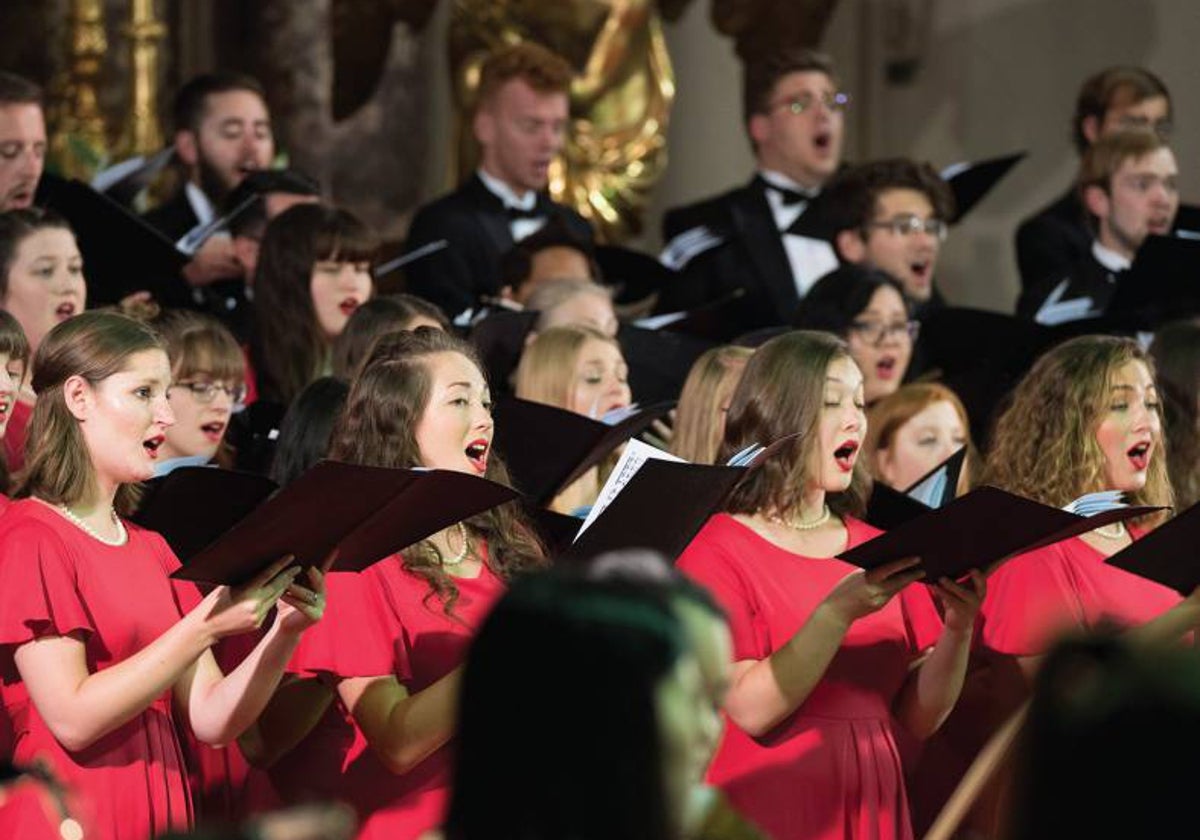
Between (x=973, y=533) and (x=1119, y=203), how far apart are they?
310cm

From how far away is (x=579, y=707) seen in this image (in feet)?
5.52

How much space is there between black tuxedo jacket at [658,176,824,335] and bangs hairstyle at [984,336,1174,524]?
65.5 inches

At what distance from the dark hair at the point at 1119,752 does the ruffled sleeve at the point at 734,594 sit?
2.11 m

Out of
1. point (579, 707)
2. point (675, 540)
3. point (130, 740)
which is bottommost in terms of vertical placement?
point (130, 740)

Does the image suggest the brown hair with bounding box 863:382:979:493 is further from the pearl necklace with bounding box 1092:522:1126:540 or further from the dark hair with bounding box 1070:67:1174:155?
the dark hair with bounding box 1070:67:1174:155

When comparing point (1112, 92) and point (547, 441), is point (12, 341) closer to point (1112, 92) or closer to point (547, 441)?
point (547, 441)

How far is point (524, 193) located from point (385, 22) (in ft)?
5.02

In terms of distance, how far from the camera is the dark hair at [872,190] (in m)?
6.14

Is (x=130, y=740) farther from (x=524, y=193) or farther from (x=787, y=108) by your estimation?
(x=787, y=108)

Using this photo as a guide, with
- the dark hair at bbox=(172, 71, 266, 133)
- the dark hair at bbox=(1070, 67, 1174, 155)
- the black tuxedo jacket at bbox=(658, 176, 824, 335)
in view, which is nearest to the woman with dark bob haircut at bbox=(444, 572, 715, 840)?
the black tuxedo jacket at bbox=(658, 176, 824, 335)

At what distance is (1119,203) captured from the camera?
20.4ft

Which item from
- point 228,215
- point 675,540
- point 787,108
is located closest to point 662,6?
point 787,108

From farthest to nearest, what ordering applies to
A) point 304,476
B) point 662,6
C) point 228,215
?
point 662,6, point 228,215, point 304,476

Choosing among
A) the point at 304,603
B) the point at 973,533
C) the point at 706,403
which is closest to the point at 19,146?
the point at 706,403
